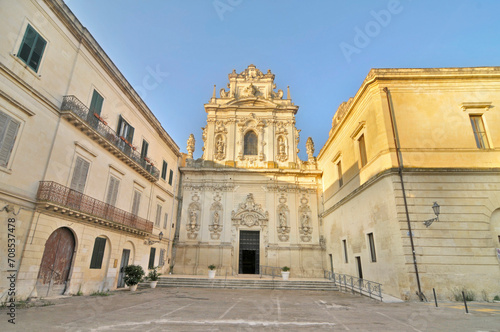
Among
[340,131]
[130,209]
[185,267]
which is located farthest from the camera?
[185,267]

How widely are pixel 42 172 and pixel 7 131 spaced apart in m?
1.88

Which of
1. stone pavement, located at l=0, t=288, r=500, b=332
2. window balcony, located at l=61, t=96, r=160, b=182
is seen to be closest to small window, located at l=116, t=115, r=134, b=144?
window balcony, located at l=61, t=96, r=160, b=182

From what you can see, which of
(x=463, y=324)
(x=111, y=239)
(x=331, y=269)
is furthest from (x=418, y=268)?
(x=111, y=239)

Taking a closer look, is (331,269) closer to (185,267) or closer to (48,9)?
(185,267)

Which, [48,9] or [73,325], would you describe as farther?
[48,9]

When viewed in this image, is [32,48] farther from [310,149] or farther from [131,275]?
[310,149]

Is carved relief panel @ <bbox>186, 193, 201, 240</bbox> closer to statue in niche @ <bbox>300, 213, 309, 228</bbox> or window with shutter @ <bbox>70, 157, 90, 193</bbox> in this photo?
statue in niche @ <bbox>300, 213, 309, 228</bbox>

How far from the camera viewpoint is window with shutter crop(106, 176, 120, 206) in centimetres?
1442

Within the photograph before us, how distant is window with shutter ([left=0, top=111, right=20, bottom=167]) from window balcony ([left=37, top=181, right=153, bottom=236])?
1548 mm

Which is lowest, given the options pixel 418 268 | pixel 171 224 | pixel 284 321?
pixel 284 321

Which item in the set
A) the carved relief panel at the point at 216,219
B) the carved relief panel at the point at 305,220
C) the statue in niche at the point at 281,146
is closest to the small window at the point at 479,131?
the carved relief panel at the point at 305,220

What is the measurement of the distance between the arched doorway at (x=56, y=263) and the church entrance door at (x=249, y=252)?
43.1 feet

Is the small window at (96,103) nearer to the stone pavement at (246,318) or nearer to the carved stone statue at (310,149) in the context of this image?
the stone pavement at (246,318)

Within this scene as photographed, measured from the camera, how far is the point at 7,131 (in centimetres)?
899
